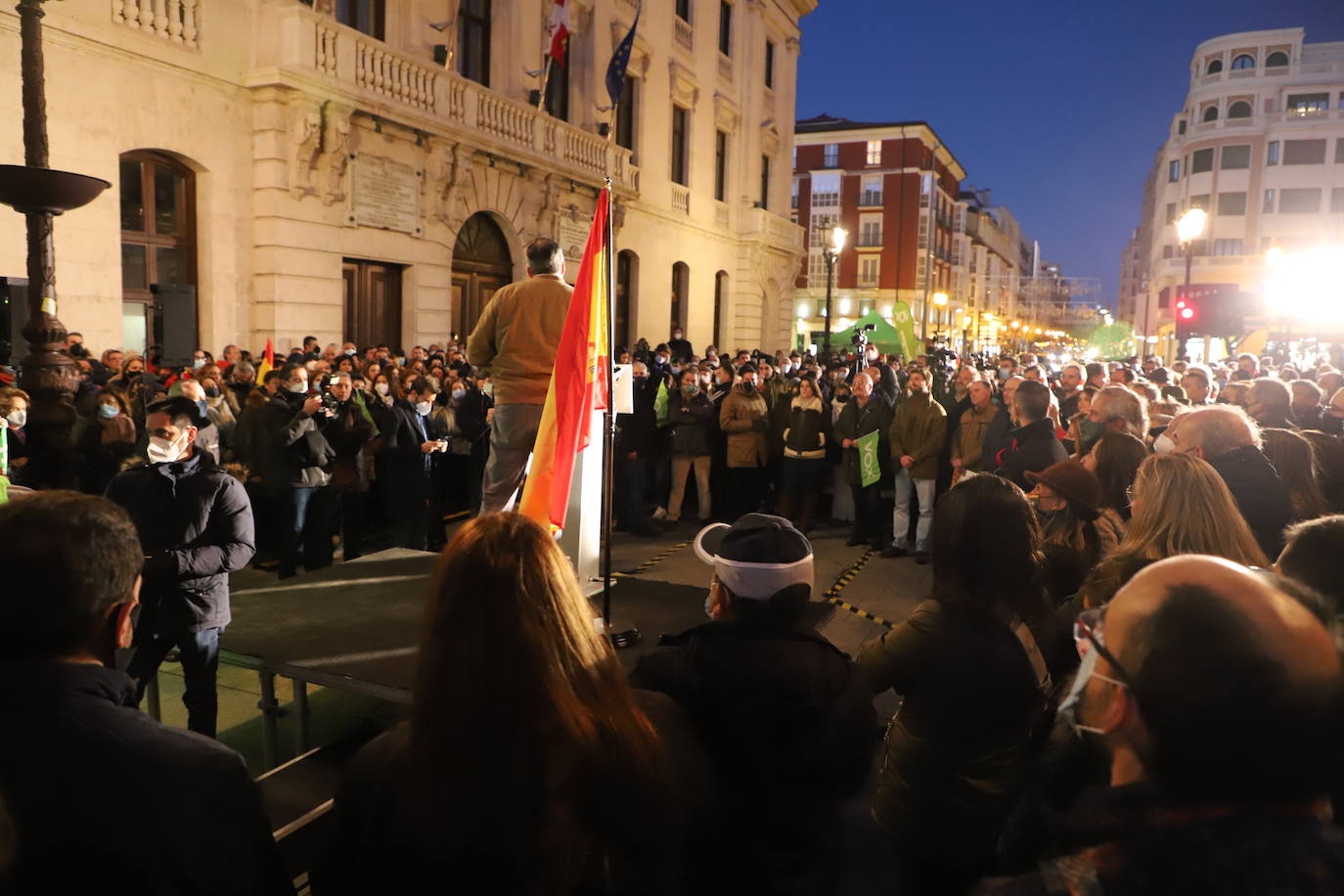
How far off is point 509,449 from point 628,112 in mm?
21197

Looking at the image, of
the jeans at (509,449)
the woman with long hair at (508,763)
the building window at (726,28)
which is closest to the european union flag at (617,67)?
the building window at (726,28)

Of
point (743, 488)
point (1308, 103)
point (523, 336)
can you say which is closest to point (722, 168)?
point (743, 488)

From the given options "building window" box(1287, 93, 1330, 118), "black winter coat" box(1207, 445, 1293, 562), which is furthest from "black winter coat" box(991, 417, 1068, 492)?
"building window" box(1287, 93, 1330, 118)

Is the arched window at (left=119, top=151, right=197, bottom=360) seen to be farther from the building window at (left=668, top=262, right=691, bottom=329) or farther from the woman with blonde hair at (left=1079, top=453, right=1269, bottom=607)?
the building window at (left=668, top=262, right=691, bottom=329)

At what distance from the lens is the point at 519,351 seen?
5.34m

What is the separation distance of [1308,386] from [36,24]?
12.0 m

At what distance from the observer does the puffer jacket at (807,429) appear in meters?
10.7

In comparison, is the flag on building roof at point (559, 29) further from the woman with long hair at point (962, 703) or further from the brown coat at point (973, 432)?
the woman with long hair at point (962, 703)

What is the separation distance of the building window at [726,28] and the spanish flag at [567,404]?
27.3 metres

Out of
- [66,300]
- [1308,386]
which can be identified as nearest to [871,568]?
[1308,386]

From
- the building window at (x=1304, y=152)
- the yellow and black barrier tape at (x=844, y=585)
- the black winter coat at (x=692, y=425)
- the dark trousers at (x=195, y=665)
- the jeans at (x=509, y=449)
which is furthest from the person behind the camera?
the building window at (x=1304, y=152)

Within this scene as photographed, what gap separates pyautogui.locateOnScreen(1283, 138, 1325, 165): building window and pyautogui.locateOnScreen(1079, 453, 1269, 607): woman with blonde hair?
75.6 m

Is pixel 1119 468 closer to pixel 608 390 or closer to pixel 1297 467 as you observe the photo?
pixel 1297 467

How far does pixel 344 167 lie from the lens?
48.3 feet
